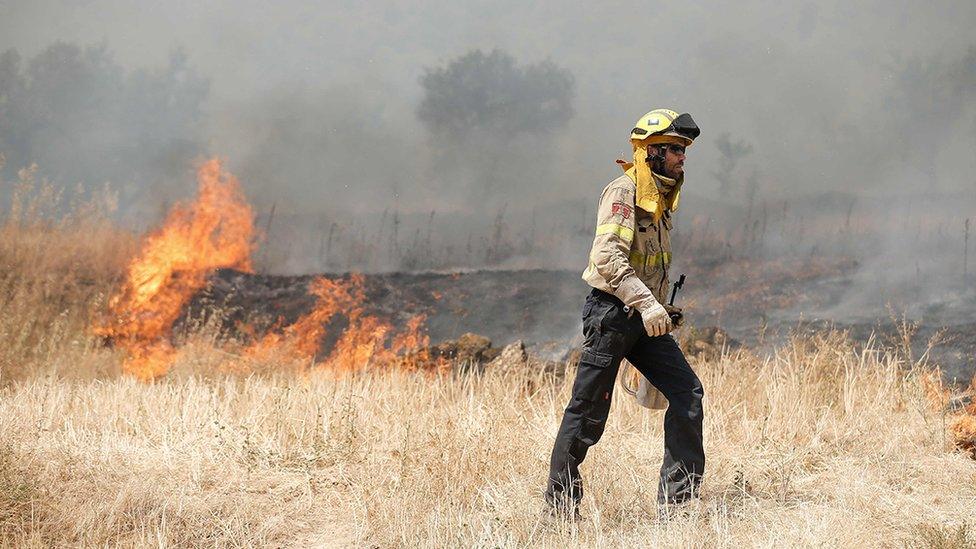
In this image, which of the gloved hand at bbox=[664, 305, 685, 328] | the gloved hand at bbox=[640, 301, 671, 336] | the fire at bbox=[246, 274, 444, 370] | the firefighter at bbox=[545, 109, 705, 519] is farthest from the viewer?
the fire at bbox=[246, 274, 444, 370]

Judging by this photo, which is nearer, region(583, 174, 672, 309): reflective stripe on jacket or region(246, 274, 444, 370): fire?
region(583, 174, 672, 309): reflective stripe on jacket

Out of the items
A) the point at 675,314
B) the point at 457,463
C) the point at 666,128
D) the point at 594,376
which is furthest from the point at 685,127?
the point at 457,463

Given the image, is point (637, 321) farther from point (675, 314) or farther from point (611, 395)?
point (611, 395)

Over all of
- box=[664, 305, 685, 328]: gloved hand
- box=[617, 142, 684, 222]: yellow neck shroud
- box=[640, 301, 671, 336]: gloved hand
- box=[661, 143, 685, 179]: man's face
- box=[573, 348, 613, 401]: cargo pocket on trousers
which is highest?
box=[661, 143, 685, 179]: man's face

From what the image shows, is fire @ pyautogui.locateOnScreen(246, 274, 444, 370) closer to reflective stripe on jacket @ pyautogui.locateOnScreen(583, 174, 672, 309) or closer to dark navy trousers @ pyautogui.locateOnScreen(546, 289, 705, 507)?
dark navy trousers @ pyautogui.locateOnScreen(546, 289, 705, 507)

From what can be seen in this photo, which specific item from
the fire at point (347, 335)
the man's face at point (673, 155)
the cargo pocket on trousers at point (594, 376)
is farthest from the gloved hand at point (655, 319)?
the fire at point (347, 335)

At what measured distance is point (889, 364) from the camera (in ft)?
22.8

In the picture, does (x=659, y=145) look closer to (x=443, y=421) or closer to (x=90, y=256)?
(x=443, y=421)

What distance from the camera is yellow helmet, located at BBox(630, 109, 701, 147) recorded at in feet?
13.3

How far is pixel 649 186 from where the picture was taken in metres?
4.01

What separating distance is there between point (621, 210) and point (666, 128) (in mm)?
505

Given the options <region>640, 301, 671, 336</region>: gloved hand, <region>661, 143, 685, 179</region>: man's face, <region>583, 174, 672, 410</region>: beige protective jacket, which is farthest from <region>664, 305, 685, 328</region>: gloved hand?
<region>661, 143, 685, 179</region>: man's face

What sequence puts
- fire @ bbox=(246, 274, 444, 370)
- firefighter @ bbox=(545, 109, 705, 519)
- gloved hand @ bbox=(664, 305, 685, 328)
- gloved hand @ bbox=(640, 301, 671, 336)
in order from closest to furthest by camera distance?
gloved hand @ bbox=(640, 301, 671, 336)
firefighter @ bbox=(545, 109, 705, 519)
gloved hand @ bbox=(664, 305, 685, 328)
fire @ bbox=(246, 274, 444, 370)

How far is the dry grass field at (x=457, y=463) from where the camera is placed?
4043mm
